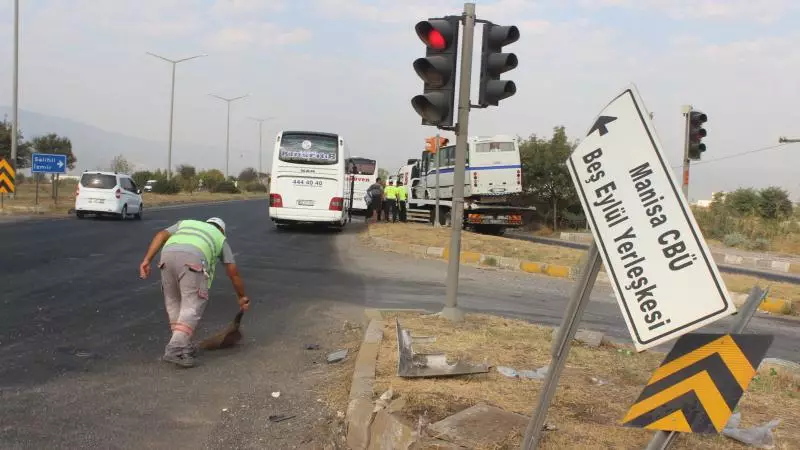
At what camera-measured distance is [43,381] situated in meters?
5.29

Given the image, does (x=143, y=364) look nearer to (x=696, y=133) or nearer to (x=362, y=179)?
(x=696, y=133)

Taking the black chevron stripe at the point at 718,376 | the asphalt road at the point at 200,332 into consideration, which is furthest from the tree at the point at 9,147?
the black chevron stripe at the point at 718,376

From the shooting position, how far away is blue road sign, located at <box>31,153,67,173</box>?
2917 centimetres

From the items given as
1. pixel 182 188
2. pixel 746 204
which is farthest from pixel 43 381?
pixel 182 188

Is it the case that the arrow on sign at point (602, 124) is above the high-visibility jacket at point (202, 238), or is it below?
above

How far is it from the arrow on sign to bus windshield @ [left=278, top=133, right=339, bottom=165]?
19.7m

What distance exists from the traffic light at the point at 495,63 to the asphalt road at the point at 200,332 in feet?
10.2

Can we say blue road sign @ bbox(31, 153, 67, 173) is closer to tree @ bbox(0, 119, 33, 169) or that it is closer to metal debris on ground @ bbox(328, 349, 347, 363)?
tree @ bbox(0, 119, 33, 169)

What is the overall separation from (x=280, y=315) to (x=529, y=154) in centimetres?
2588

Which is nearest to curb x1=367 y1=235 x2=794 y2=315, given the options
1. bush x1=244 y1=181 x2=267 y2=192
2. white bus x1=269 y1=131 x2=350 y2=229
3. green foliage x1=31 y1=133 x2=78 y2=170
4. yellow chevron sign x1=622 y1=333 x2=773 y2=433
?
white bus x1=269 y1=131 x2=350 y2=229

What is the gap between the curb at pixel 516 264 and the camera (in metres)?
12.1

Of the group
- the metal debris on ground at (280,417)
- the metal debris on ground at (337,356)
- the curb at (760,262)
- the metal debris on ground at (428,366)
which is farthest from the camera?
the curb at (760,262)

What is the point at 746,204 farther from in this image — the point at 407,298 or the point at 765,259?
the point at 407,298

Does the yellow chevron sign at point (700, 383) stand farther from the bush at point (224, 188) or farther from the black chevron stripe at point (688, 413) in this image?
the bush at point (224, 188)
